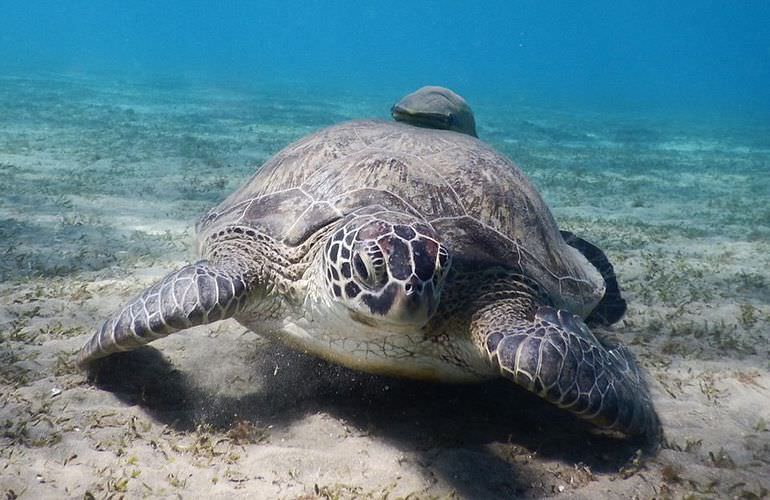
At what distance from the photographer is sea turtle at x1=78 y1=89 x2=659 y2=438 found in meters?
2.49

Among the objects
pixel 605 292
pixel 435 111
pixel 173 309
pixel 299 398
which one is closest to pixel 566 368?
pixel 299 398

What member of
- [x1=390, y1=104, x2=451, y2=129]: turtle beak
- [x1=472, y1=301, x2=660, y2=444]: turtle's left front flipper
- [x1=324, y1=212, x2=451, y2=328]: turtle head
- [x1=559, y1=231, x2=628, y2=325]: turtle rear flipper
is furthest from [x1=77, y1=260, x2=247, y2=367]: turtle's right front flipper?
[x1=390, y1=104, x2=451, y2=129]: turtle beak

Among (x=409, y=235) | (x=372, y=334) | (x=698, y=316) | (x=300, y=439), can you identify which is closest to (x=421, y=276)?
(x=409, y=235)

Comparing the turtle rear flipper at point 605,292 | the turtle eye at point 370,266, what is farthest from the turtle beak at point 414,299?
the turtle rear flipper at point 605,292

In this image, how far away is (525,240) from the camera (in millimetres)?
3451

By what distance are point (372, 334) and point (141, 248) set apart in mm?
3787

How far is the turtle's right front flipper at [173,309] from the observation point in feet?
8.94

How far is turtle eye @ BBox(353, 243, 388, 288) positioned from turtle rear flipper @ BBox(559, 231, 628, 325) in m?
2.72

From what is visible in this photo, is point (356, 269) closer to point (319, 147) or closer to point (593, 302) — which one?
point (319, 147)

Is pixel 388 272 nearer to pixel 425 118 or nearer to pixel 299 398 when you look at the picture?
pixel 299 398

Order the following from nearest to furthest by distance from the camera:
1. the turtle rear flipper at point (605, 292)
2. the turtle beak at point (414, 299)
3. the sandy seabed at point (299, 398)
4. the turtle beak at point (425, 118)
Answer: the turtle beak at point (414, 299)
the sandy seabed at point (299, 398)
the turtle rear flipper at point (605, 292)
the turtle beak at point (425, 118)

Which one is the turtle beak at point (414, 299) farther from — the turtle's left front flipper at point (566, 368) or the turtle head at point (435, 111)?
the turtle head at point (435, 111)

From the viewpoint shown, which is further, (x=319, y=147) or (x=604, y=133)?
(x=604, y=133)

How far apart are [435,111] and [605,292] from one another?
457 cm
